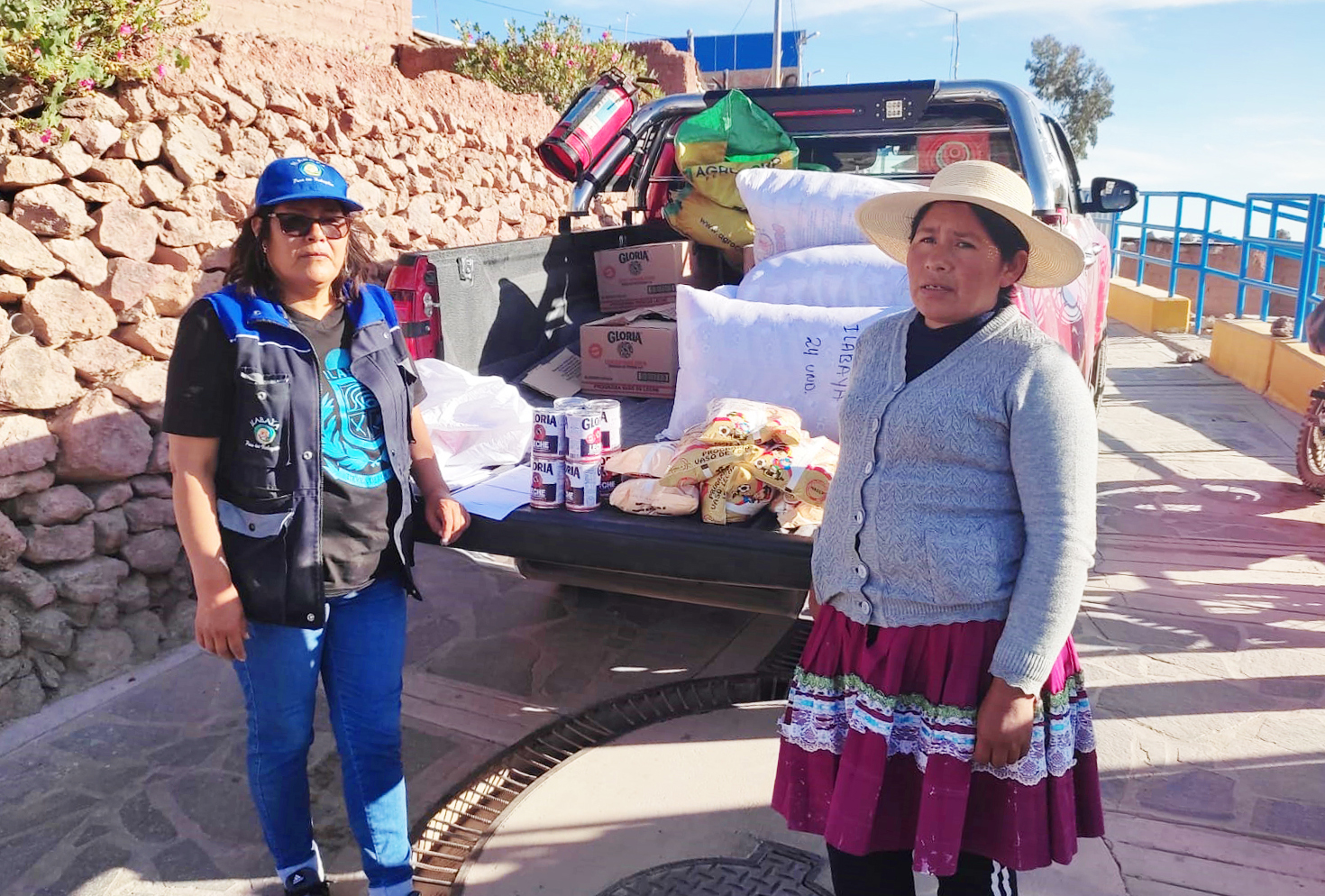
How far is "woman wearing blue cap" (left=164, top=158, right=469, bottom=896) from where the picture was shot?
216 cm

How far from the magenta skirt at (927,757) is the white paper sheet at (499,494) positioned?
1299 mm

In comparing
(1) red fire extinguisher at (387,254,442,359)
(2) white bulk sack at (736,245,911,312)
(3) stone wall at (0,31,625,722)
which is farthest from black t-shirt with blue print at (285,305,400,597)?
(3) stone wall at (0,31,625,722)

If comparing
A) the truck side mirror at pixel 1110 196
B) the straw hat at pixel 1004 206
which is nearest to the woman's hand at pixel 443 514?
the straw hat at pixel 1004 206

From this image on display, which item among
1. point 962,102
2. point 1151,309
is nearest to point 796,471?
point 962,102

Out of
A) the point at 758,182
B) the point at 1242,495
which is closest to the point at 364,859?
the point at 758,182

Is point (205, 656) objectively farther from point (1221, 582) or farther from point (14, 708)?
point (1221, 582)

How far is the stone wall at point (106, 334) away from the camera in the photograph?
3859mm

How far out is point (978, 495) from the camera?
1743 millimetres

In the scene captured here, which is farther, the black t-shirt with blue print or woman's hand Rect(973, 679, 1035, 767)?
the black t-shirt with blue print

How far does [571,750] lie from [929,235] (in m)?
2.22

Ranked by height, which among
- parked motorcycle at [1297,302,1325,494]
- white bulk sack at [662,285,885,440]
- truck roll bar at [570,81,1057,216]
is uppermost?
truck roll bar at [570,81,1057,216]

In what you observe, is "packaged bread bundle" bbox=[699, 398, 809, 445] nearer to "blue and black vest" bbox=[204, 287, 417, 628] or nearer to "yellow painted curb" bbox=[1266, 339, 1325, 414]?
"blue and black vest" bbox=[204, 287, 417, 628]

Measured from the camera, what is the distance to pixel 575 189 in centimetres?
533

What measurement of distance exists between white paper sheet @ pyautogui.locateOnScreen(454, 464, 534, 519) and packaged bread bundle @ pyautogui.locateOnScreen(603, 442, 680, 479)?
26cm
